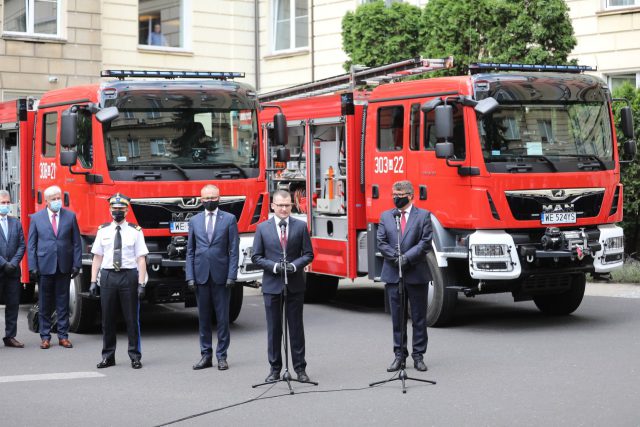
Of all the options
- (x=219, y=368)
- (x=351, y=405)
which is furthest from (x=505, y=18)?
(x=351, y=405)

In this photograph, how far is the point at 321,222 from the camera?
1619cm

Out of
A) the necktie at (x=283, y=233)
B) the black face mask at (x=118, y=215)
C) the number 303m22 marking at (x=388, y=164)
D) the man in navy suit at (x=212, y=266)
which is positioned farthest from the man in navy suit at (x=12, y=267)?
the number 303m22 marking at (x=388, y=164)

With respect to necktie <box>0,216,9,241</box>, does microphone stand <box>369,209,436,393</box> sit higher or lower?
lower

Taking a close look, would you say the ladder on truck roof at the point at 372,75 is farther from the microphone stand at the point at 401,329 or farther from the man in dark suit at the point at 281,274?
the man in dark suit at the point at 281,274

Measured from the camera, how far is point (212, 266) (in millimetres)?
11648

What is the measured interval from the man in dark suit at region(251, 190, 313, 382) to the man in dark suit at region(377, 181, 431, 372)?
869 mm

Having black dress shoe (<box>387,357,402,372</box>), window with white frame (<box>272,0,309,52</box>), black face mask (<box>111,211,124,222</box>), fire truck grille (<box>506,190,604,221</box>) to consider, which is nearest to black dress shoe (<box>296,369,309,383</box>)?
black dress shoe (<box>387,357,402,372</box>)

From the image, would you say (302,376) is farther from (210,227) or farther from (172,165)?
(172,165)

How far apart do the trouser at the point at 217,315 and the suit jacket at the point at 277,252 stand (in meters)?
1.07

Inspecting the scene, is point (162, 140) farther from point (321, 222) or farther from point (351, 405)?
point (351, 405)

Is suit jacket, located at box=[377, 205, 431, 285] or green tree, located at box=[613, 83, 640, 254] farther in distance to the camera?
green tree, located at box=[613, 83, 640, 254]

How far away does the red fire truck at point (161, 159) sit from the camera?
13.4 m

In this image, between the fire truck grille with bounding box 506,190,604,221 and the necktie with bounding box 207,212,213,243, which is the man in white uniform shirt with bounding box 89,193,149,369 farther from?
the fire truck grille with bounding box 506,190,604,221

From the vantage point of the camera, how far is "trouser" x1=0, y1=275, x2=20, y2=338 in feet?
43.4
